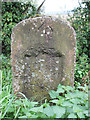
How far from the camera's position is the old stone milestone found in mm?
1553

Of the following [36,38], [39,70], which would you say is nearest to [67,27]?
[36,38]

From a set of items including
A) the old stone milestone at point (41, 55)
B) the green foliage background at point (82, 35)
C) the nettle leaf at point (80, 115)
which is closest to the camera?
the nettle leaf at point (80, 115)

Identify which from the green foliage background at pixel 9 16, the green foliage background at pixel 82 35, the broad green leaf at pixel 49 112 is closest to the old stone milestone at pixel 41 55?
the broad green leaf at pixel 49 112

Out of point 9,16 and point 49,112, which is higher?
point 9,16

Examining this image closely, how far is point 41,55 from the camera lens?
1.61 meters

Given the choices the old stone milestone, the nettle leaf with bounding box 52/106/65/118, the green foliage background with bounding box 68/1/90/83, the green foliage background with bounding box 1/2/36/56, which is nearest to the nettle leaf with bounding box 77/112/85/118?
the nettle leaf with bounding box 52/106/65/118

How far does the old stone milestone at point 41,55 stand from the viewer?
5.09ft

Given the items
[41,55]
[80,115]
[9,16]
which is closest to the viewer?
[80,115]

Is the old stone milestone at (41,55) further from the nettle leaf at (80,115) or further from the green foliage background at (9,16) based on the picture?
the green foliage background at (9,16)

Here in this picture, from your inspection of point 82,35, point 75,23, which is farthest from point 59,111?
point 75,23

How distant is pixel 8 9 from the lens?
113 inches

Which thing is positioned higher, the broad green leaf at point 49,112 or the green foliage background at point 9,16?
the green foliage background at point 9,16

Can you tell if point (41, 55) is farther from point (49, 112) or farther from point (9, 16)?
point (9, 16)

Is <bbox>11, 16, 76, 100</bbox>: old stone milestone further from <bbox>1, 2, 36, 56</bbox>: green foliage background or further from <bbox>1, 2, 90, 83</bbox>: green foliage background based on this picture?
<bbox>1, 2, 36, 56</bbox>: green foliage background
